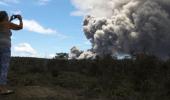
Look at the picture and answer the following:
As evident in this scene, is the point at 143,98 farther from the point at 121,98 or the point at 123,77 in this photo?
the point at 123,77

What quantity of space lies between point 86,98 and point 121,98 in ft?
2.88

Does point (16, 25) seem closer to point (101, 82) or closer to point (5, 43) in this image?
point (5, 43)

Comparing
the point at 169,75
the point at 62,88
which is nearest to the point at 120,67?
the point at 169,75

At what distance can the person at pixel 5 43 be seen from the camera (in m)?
11.8

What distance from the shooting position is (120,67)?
18.7 metres

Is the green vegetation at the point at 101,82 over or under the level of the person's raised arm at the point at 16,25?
under

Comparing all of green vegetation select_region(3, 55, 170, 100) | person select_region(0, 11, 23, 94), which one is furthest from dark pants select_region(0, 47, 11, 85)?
green vegetation select_region(3, 55, 170, 100)

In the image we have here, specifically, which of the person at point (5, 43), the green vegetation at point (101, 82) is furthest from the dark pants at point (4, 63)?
the green vegetation at point (101, 82)

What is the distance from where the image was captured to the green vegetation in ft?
42.5

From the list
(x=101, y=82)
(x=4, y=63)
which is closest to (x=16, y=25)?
(x=4, y=63)

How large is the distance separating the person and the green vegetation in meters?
0.40

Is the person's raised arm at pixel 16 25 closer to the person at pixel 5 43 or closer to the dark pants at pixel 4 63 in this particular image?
the person at pixel 5 43

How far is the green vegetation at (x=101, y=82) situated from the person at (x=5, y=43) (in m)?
0.40

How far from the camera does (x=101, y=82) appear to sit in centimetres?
1509
